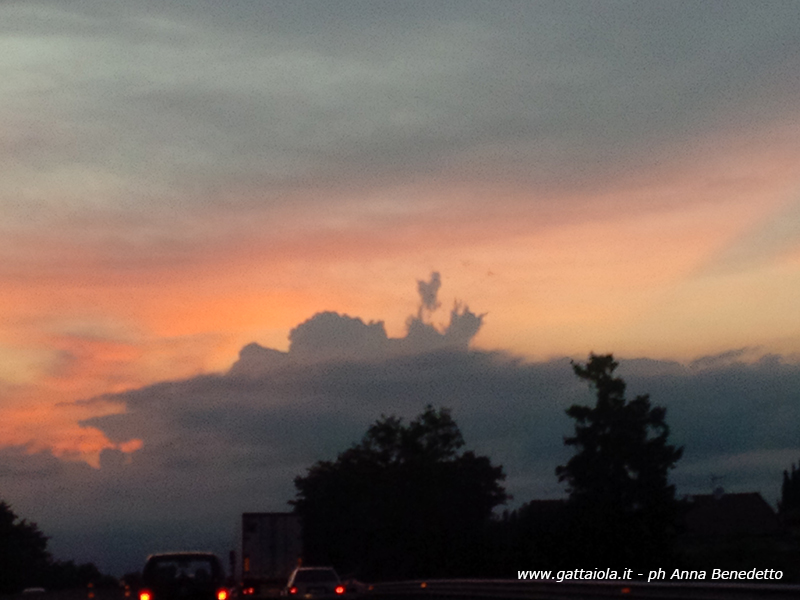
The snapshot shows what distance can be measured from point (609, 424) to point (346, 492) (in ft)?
99.1

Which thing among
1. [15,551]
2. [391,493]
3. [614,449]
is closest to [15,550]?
[15,551]

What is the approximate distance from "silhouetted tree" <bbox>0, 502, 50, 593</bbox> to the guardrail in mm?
112232

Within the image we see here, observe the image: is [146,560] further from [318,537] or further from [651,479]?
[318,537]

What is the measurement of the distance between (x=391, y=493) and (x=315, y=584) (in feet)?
253

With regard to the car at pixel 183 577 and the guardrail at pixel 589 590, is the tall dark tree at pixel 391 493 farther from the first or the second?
the car at pixel 183 577

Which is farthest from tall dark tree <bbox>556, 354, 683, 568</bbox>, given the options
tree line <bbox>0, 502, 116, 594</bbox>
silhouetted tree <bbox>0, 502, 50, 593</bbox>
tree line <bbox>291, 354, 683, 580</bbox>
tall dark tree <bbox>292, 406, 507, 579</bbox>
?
silhouetted tree <bbox>0, 502, 50, 593</bbox>

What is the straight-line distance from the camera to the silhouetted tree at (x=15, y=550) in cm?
14038

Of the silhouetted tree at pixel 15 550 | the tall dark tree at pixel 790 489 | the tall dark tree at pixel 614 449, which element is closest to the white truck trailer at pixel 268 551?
the tall dark tree at pixel 614 449

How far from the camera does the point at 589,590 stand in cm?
2356

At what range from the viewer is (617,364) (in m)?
93.6

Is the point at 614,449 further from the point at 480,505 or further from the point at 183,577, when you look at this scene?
the point at 183,577

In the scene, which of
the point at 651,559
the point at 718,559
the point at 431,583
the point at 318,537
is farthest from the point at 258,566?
the point at 318,537

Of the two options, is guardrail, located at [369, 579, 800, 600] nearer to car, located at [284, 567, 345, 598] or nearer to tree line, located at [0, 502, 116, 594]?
car, located at [284, 567, 345, 598]

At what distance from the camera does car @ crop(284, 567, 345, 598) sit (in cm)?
3350
